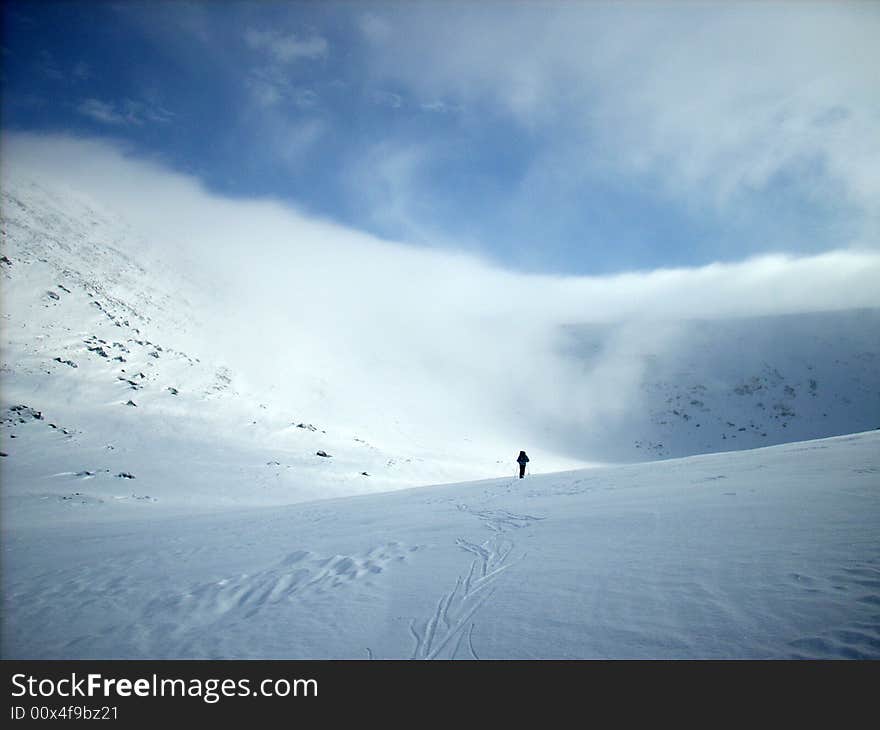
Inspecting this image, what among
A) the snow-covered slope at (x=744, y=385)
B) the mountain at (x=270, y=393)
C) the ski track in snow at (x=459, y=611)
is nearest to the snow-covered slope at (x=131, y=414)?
the mountain at (x=270, y=393)

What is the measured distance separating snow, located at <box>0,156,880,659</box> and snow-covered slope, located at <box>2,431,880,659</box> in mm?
48

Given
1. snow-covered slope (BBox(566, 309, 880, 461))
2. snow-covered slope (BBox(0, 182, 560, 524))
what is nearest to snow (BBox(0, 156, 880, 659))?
snow-covered slope (BBox(0, 182, 560, 524))

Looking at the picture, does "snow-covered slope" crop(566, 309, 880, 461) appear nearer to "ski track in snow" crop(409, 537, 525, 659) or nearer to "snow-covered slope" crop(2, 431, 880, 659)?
"snow-covered slope" crop(2, 431, 880, 659)

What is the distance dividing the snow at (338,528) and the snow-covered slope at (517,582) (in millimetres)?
48

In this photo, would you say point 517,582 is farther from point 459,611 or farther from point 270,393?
point 270,393

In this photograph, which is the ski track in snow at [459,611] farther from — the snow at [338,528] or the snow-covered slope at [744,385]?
the snow-covered slope at [744,385]

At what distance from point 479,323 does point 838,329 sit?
222 ft

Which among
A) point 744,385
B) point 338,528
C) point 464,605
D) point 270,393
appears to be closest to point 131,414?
point 270,393

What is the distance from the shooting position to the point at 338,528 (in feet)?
41.9

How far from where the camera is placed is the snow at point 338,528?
5.57 meters

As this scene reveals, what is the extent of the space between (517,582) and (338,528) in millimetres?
7362

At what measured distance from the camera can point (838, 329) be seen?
76.2 m
